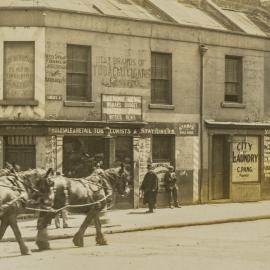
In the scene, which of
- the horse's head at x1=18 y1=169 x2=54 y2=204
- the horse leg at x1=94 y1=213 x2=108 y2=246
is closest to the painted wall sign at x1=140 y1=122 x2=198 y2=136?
the horse leg at x1=94 y1=213 x2=108 y2=246

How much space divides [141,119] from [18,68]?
16.7 feet

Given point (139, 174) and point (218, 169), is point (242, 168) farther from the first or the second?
point (139, 174)

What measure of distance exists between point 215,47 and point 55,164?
341 inches

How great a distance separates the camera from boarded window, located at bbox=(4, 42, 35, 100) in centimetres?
2530

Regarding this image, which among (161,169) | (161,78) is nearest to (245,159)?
(161,169)

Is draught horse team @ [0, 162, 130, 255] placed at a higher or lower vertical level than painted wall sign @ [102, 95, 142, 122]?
lower

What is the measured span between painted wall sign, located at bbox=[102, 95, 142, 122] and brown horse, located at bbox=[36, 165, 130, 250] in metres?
9.35

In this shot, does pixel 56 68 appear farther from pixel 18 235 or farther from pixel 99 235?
pixel 18 235

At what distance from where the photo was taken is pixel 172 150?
29.1 m

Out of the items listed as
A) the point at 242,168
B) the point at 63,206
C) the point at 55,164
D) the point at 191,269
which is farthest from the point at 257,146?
the point at 191,269

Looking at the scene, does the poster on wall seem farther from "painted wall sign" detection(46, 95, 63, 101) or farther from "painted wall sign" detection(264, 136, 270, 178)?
"painted wall sign" detection(46, 95, 63, 101)

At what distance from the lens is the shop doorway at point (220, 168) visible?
1206 inches

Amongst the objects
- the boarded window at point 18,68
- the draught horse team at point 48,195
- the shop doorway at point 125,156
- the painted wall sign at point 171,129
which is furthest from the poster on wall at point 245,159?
the draught horse team at point 48,195

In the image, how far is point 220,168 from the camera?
1217 inches
